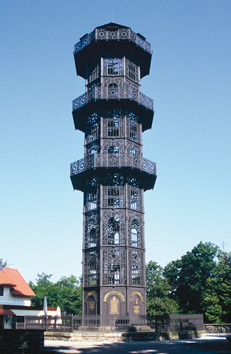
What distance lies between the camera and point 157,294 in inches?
1882

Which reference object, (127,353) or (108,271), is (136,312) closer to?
(108,271)

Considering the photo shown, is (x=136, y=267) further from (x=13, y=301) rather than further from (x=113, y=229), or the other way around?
(x=13, y=301)

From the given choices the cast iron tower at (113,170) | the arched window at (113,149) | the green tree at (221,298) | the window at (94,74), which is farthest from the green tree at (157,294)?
the window at (94,74)

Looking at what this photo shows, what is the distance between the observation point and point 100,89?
2872 cm

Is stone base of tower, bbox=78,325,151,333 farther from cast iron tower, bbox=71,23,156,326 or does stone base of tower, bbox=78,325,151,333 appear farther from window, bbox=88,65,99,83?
window, bbox=88,65,99,83

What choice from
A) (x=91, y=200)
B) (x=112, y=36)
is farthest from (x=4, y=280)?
(x=112, y=36)

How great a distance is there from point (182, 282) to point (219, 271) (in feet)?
39.0

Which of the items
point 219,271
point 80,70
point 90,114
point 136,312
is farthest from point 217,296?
point 80,70

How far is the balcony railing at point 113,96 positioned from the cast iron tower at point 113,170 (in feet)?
0.26

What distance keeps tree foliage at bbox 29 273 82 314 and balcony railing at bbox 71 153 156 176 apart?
1225 inches

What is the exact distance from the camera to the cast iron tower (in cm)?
2459

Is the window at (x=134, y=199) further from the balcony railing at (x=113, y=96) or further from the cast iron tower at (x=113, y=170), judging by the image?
the balcony railing at (x=113, y=96)

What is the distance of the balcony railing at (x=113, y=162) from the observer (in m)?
26.6

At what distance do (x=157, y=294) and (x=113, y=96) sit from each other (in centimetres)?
2979
